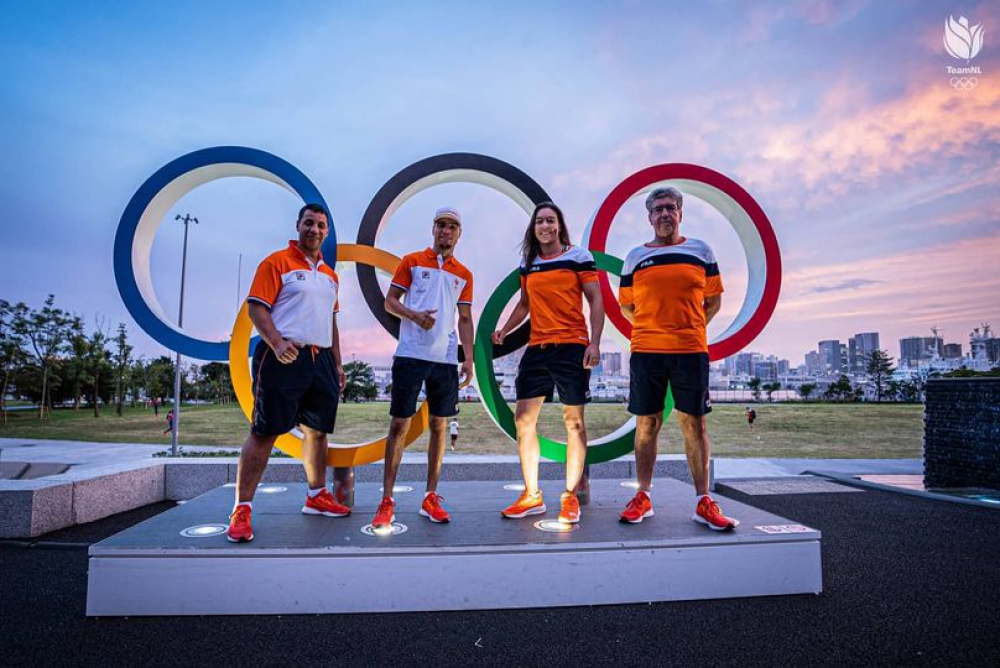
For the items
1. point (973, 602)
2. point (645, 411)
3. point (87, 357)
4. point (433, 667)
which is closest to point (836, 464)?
point (973, 602)

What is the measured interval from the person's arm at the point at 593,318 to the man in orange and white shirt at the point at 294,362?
1.70 meters

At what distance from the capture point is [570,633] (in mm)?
2490

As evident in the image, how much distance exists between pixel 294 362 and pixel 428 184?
2.39 metres

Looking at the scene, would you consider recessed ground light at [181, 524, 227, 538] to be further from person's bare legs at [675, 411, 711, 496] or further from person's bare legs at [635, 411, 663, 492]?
person's bare legs at [675, 411, 711, 496]

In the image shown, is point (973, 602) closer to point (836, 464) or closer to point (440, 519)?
point (440, 519)

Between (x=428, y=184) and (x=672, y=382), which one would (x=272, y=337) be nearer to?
(x=428, y=184)

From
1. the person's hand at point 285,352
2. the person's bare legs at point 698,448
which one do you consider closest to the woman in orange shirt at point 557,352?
the person's bare legs at point 698,448

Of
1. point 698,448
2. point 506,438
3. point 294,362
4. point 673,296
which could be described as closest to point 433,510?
point 294,362

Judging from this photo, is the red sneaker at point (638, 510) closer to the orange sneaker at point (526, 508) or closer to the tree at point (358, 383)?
the orange sneaker at point (526, 508)

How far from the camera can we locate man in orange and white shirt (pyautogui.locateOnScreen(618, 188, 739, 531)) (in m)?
3.29

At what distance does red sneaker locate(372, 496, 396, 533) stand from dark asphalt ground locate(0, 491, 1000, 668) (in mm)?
520

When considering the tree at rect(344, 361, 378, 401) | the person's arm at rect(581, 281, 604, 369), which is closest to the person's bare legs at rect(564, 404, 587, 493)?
the person's arm at rect(581, 281, 604, 369)

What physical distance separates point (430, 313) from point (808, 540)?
8.71ft

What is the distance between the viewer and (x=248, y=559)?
2.70 meters
